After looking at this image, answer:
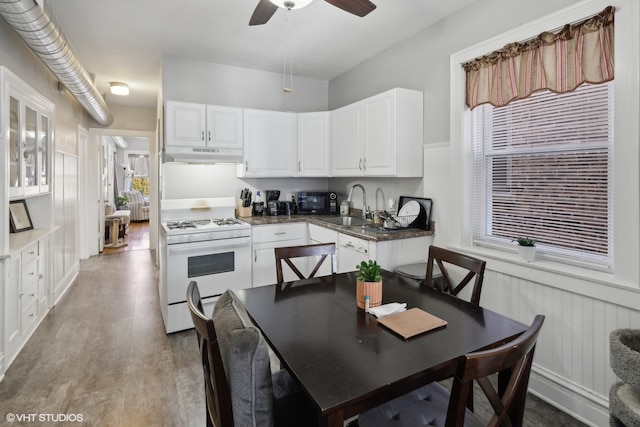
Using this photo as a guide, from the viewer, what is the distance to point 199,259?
10.5 feet

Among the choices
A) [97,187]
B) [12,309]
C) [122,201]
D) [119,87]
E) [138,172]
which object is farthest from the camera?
[138,172]

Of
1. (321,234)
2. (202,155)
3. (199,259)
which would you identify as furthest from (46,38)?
(321,234)

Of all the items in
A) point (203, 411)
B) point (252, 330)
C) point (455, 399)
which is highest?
point (252, 330)

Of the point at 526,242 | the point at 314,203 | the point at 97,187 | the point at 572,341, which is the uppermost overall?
the point at 97,187

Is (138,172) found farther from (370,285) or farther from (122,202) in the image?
(370,285)

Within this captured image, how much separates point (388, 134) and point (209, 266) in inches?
81.2

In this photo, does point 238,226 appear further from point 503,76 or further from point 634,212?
point 634,212

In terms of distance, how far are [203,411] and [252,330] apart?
1.45m

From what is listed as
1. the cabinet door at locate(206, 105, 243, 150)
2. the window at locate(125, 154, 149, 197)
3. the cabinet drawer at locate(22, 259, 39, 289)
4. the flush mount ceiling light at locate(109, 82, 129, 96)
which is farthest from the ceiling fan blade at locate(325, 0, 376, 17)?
the window at locate(125, 154, 149, 197)

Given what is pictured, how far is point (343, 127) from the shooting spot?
3709 millimetres

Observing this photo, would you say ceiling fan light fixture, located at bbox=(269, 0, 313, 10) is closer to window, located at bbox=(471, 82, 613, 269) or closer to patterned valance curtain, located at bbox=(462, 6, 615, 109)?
patterned valance curtain, located at bbox=(462, 6, 615, 109)

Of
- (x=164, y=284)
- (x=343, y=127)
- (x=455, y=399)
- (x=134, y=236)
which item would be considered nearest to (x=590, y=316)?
(x=455, y=399)

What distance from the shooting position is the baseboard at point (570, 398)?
1.92 metres

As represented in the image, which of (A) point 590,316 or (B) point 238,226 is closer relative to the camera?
(A) point 590,316
